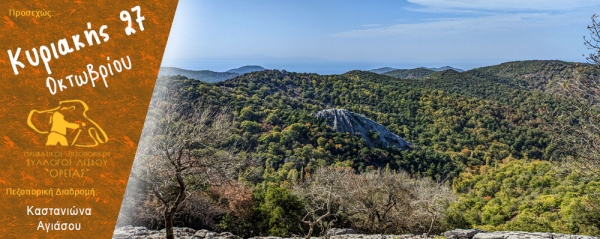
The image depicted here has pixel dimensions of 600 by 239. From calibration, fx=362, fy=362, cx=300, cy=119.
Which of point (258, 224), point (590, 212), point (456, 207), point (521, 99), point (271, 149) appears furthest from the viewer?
point (521, 99)

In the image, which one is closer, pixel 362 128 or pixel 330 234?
pixel 330 234

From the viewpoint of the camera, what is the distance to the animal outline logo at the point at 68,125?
304 centimetres

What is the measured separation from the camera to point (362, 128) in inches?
1339

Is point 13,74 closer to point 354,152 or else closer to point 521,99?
point 354,152

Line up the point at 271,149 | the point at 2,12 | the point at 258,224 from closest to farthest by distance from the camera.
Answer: the point at 2,12 → the point at 258,224 → the point at 271,149

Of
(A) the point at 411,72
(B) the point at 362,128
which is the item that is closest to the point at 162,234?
(B) the point at 362,128

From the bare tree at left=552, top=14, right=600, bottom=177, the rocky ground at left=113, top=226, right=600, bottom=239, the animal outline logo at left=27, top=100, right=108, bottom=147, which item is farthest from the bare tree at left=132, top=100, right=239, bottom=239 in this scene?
the bare tree at left=552, top=14, right=600, bottom=177

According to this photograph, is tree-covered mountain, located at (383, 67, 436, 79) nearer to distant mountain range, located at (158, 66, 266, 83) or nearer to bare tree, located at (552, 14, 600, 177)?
distant mountain range, located at (158, 66, 266, 83)

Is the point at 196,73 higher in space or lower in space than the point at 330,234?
higher

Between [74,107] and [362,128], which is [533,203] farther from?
[362,128]

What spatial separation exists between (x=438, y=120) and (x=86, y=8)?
4155 cm

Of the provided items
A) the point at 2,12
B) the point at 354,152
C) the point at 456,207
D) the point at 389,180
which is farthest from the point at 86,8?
the point at 354,152

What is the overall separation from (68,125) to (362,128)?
3192cm

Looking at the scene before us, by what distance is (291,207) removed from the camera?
41.2ft
